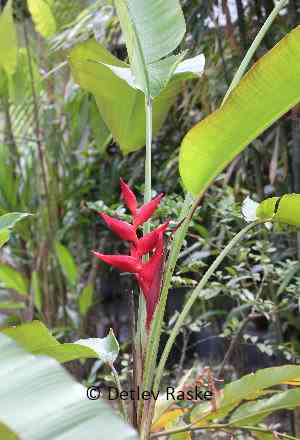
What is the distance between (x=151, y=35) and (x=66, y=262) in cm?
126

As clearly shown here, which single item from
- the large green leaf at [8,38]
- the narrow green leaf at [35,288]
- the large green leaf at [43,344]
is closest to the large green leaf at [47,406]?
the large green leaf at [43,344]

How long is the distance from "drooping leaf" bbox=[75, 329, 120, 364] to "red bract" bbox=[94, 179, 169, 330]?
0.06 metres

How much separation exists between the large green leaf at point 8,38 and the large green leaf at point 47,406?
3.88 ft

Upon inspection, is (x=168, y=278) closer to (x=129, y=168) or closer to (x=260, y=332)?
(x=129, y=168)

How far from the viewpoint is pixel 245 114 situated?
0.79 meters

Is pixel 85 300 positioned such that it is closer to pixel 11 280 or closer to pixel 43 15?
pixel 11 280

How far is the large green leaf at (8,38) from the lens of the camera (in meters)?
1.52

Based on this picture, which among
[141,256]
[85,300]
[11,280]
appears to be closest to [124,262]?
[141,256]

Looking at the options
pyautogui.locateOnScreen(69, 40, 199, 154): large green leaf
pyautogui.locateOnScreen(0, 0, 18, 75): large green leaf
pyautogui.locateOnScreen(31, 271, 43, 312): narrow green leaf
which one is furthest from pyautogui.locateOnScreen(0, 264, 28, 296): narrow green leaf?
pyautogui.locateOnScreen(69, 40, 199, 154): large green leaf

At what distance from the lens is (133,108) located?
1.14 m

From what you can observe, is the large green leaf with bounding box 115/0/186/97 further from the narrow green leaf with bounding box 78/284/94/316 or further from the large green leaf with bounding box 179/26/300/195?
the narrow green leaf with bounding box 78/284/94/316

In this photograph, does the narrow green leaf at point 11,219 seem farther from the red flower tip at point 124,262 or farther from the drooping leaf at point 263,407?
the drooping leaf at point 263,407

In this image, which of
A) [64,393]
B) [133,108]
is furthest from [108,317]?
[64,393]

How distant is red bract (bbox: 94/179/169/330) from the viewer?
78 centimetres
